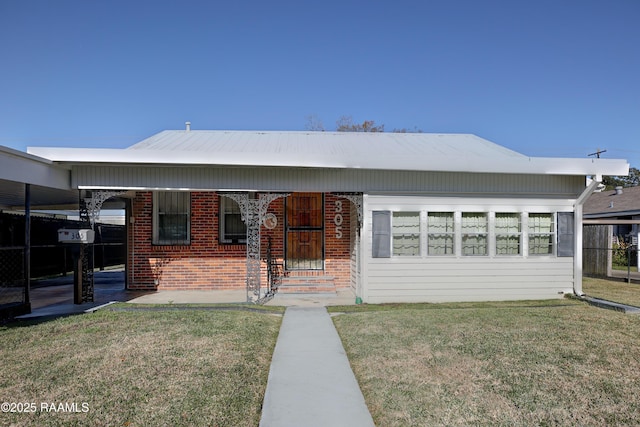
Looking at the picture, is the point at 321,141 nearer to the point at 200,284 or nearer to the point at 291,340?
the point at 200,284

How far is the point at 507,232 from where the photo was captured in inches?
365

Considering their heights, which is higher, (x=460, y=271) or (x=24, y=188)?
(x=24, y=188)

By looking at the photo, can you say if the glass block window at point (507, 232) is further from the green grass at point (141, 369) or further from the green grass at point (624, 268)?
the green grass at point (624, 268)

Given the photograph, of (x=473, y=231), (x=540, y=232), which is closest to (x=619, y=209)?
(x=540, y=232)

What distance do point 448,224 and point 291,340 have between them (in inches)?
192

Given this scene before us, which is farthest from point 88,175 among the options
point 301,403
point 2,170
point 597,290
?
point 597,290

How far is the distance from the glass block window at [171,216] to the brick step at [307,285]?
2.87 metres

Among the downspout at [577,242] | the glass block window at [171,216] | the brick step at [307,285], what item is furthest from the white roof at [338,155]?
the brick step at [307,285]

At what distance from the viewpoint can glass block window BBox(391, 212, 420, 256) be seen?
902 cm

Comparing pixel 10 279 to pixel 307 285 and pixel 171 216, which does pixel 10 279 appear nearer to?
pixel 171 216

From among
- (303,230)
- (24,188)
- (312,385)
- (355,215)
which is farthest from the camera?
(303,230)

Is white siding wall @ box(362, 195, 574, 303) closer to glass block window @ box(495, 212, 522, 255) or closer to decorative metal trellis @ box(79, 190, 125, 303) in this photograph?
glass block window @ box(495, 212, 522, 255)

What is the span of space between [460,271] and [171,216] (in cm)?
722

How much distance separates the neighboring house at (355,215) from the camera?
846cm
